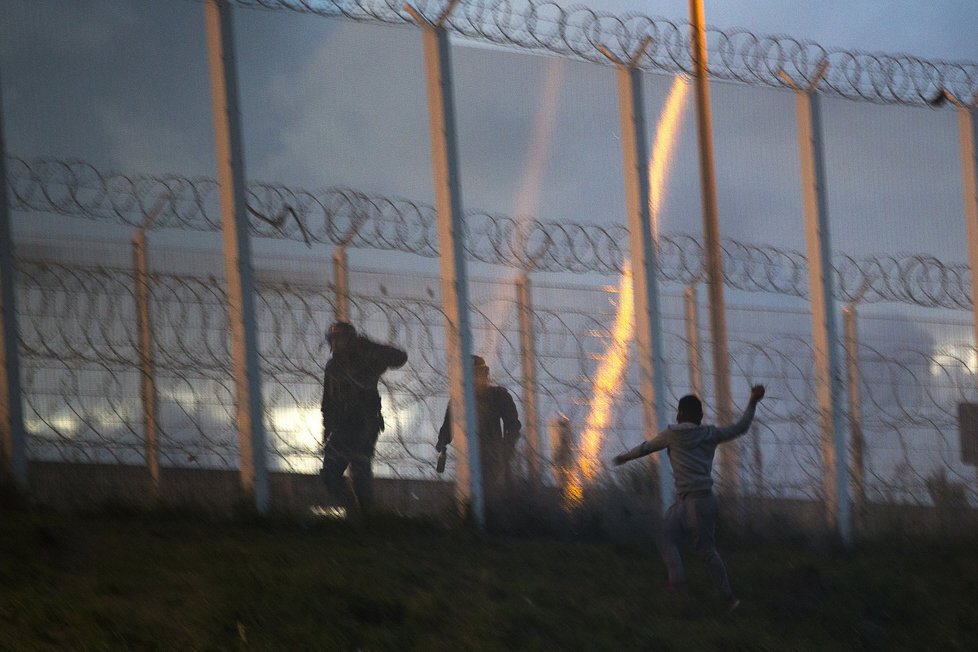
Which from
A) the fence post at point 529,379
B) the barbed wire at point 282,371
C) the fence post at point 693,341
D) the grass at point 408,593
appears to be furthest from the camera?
the fence post at point 693,341

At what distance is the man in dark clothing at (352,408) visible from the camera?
1081cm

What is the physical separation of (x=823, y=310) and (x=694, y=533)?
395cm

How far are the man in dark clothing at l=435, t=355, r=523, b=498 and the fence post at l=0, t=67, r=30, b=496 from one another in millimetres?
3373

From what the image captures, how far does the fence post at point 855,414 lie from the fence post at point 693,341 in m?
1.57

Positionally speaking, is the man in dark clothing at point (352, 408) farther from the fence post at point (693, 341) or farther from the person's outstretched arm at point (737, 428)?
the fence post at point (693, 341)

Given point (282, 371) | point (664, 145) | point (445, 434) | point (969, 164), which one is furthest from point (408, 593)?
point (969, 164)

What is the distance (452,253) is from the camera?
1128 centimetres

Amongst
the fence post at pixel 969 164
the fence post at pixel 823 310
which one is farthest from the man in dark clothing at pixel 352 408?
the fence post at pixel 969 164

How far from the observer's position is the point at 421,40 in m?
11.6

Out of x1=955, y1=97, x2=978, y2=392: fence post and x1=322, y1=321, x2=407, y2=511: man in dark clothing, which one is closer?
x1=322, y1=321, x2=407, y2=511: man in dark clothing

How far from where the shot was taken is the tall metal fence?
32.9 feet

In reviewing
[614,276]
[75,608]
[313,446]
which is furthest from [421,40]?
[75,608]

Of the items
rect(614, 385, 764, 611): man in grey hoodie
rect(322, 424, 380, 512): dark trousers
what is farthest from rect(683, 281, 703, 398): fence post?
rect(322, 424, 380, 512): dark trousers

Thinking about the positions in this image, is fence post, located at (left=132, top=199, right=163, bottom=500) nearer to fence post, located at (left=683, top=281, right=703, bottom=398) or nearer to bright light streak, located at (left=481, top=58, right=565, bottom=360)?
bright light streak, located at (left=481, top=58, right=565, bottom=360)
